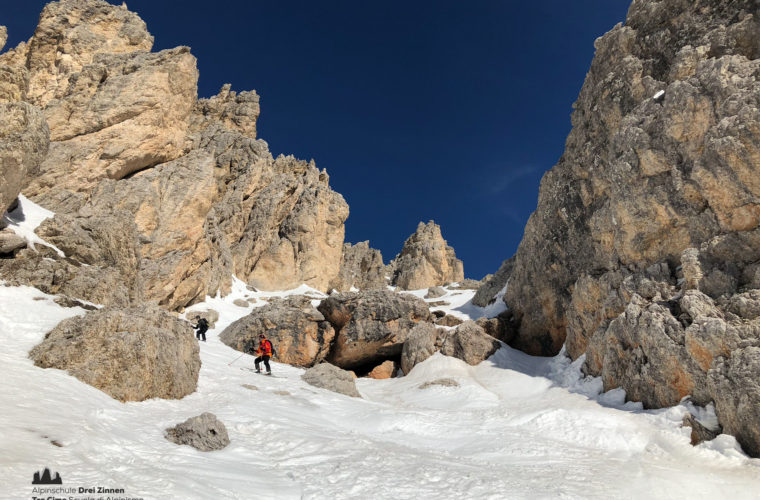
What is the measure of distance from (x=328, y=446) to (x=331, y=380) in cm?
1094

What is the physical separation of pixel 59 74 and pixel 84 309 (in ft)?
123

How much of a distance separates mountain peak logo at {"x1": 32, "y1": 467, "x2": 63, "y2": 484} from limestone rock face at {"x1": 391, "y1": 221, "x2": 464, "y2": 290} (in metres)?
83.4

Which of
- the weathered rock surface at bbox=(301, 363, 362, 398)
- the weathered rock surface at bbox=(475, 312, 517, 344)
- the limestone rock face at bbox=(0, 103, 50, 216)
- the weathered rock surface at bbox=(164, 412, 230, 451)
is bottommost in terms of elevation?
the weathered rock surface at bbox=(164, 412, 230, 451)

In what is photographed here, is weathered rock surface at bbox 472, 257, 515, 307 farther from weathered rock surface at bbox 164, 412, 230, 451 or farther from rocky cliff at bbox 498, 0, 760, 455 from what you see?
weathered rock surface at bbox 164, 412, 230, 451

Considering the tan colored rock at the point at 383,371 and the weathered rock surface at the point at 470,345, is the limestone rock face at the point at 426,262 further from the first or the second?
the weathered rock surface at the point at 470,345

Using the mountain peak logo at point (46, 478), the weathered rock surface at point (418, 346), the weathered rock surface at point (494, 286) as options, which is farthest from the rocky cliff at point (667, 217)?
the mountain peak logo at point (46, 478)

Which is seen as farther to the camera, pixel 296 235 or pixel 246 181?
pixel 296 235

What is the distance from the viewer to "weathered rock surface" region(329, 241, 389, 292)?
93.7m

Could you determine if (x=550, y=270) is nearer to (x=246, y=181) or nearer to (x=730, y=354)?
(x=730, y=354)

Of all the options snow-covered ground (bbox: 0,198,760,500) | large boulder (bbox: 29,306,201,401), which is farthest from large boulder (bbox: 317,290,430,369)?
large boulder (bbox: 29,306,201,401)

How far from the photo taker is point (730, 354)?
44.3 ft

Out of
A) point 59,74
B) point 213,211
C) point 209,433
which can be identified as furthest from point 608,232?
point 59,74

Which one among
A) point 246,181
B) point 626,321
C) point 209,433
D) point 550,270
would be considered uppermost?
point 246,181

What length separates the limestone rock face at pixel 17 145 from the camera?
48.1 ft
